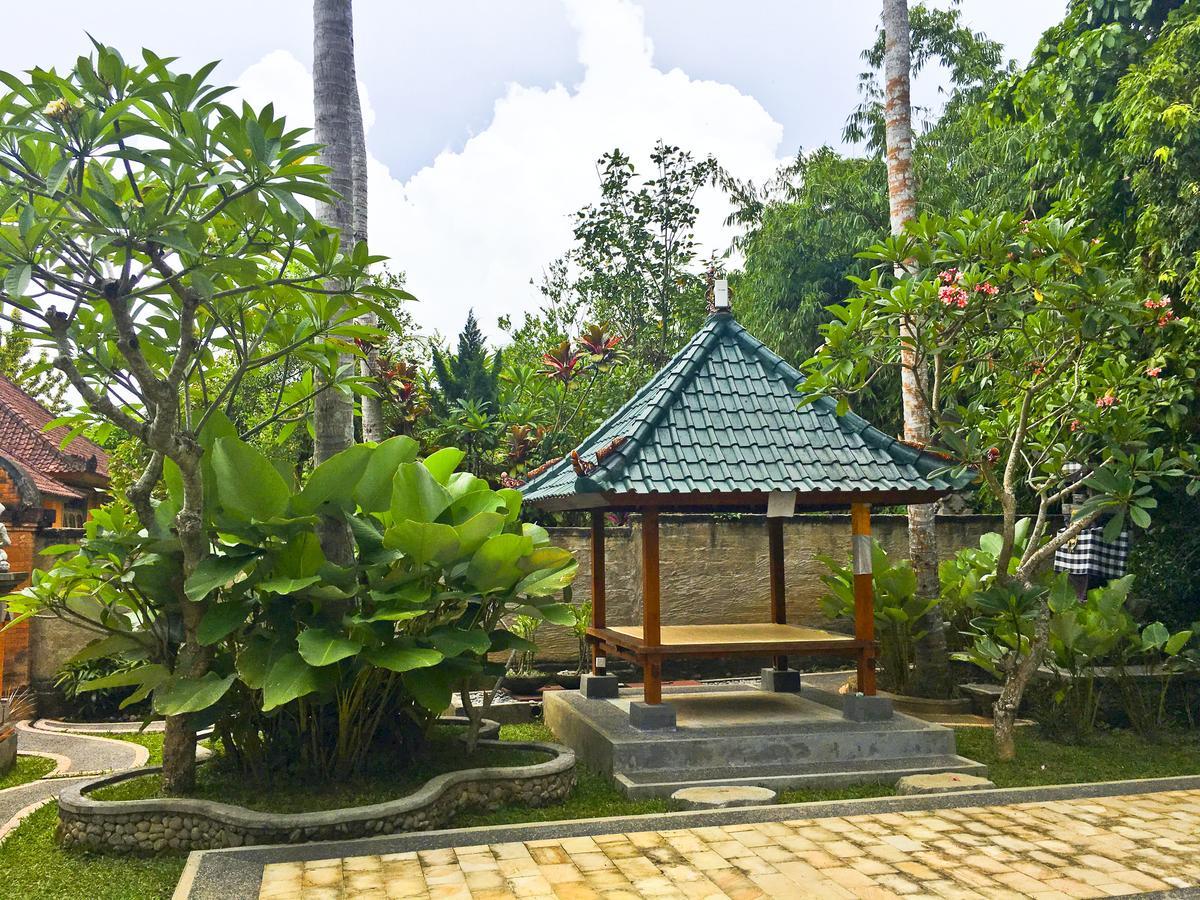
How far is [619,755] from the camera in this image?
6.72 metres

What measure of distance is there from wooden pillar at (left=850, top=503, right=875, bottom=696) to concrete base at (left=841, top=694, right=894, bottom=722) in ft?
0.25

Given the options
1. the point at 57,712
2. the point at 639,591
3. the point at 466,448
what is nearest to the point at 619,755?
the point at 639,591

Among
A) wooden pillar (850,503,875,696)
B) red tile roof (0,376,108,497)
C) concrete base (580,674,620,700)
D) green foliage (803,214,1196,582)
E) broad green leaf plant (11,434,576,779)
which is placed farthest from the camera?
red tile roof (0,376,108,497)

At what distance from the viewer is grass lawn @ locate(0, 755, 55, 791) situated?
7330 mm

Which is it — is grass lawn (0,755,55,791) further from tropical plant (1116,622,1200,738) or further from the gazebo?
tropical plant (1116,622,1200,738)

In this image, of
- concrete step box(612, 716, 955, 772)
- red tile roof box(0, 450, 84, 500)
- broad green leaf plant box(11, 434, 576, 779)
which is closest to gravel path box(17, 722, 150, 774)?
broad green leaf plant box(11, 434, 576, 779)

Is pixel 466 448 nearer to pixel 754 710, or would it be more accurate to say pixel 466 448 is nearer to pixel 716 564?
pixel 716 564

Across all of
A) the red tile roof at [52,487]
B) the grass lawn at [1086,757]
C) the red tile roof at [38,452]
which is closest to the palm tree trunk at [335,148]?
the grass lawn at [1086,757]

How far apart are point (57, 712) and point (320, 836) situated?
240 inches

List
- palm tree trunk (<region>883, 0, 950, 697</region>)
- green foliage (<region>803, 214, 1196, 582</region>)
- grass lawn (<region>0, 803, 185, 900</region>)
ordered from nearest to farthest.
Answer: grass lawn (<region>0, 803, 185, 900</region>) < green foliage (<region>803, 214, 1196, 582</region>) < palm tree trunk (<region>883, 0, 950, 697</region>)

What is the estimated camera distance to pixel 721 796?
20.6 feet

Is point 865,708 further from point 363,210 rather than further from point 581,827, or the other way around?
point 363,210

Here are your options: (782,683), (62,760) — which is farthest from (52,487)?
(782,683)

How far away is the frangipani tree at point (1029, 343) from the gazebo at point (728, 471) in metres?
0.38
